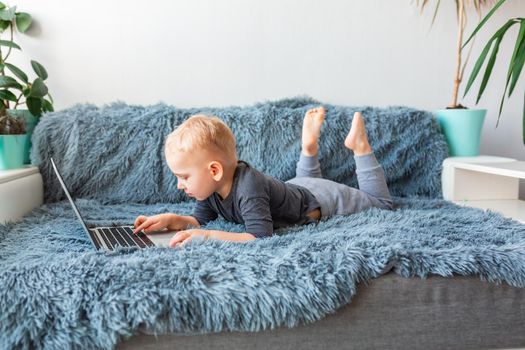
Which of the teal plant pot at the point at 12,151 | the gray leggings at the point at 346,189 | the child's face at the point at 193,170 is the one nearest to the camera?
the child's face at the point at 193,170

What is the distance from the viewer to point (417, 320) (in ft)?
3.15

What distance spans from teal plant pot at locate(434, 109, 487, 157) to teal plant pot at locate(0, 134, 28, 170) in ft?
5.01

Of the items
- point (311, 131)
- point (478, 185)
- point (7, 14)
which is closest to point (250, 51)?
point (311, 131)

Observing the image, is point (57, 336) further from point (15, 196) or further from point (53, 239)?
point (15, 196)

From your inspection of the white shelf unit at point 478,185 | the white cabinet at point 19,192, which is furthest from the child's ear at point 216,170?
the white shelf unit at point 478,185

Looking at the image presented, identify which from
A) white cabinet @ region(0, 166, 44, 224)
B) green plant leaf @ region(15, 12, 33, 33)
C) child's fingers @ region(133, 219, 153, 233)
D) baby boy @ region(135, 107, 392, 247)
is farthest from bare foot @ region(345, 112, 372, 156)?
green plant leaf @ region(15, 12, 33, 33)

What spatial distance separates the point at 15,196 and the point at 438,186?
141cm

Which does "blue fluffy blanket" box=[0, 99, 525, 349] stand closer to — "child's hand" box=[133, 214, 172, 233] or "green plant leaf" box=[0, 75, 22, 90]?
"child's hand" box=[133, 214, 172, 233]

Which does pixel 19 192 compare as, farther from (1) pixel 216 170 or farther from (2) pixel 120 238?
(1) pixel 216 170

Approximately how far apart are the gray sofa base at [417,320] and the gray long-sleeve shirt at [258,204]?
35cm

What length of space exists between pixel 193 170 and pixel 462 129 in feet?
3.70

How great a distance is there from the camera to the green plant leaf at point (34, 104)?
1.76 m

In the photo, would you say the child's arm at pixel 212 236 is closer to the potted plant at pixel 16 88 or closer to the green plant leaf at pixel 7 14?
the potted plant at pixel 16 88

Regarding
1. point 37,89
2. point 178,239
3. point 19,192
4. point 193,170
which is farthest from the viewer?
point 37,89
